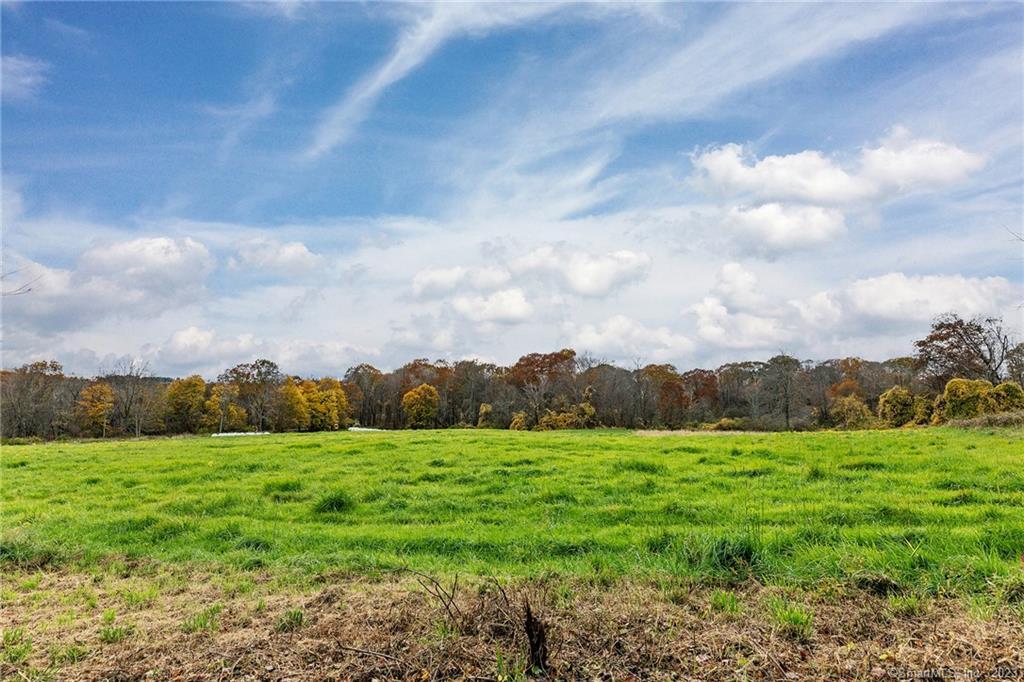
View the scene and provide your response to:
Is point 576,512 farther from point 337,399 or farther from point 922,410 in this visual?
point 337,399

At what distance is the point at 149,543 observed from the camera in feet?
31.9

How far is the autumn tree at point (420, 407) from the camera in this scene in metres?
73.4

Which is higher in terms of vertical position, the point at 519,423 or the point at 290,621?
the point at 290,621

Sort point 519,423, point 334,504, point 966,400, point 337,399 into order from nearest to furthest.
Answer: point 334,504 < point 966,400 < point 519,423 < point 337,399

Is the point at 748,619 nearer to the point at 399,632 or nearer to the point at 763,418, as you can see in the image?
the point at 399,632

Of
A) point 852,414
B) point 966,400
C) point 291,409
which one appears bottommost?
point 852,414

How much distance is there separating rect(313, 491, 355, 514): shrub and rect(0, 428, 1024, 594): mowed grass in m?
0.04

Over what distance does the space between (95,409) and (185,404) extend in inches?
315

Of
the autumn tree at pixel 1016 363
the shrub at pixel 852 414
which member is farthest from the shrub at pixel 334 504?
the autumn tree at pixel 1016 363

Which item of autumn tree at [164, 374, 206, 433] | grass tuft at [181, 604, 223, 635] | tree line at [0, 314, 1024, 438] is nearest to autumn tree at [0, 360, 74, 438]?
tree line at [0, 314, 1024, 438]

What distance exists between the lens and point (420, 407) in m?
73.4

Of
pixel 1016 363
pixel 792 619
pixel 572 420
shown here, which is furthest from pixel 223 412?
pixel 1016 363

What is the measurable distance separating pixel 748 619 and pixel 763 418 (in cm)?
5315

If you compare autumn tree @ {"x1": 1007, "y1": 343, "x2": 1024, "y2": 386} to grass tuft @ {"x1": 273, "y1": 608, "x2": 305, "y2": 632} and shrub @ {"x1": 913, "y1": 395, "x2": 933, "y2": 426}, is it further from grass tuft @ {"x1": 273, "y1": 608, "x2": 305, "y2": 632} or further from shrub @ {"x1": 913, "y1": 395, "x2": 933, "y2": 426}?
grass tuft @ {"x1": 273, "y1": 608, "x2": 305, "y2": 632}
